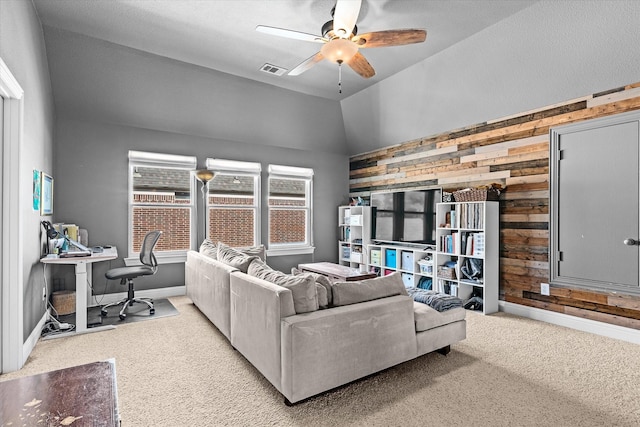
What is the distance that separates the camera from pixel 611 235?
3449 mm

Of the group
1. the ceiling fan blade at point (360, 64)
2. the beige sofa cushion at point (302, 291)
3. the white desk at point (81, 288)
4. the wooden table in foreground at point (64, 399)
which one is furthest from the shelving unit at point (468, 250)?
the white desk at point (81, 288)

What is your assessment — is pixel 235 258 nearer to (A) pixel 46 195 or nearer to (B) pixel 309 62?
(B) pixel 309 62

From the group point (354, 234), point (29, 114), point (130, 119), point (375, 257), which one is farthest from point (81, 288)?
point (354, 234)

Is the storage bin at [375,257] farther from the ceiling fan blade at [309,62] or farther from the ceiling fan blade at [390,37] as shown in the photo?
the ceiling fan blade at [390,37]

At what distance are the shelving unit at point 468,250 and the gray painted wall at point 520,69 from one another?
50.8 inches

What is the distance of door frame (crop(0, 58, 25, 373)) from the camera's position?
2.64 metres

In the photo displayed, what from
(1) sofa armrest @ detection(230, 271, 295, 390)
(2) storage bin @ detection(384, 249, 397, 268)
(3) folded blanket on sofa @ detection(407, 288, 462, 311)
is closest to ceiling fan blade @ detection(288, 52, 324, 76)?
(1) sofa armrest @ detection(230, 271, 295, 390)

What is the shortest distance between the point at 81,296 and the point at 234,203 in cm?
278

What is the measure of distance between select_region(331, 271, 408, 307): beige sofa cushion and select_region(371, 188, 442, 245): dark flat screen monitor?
255 centimetres

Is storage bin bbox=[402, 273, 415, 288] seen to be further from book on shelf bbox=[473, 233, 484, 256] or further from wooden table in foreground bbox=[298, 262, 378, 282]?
book on shelf bbox=[473, 233, 484, 256]

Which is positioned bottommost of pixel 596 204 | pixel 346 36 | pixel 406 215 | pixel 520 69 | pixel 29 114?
pixel 406 215

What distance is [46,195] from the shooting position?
3.80m

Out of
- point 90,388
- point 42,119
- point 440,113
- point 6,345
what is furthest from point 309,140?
point 90,388

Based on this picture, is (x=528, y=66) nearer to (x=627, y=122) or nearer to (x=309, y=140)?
(x=627, y=122)
